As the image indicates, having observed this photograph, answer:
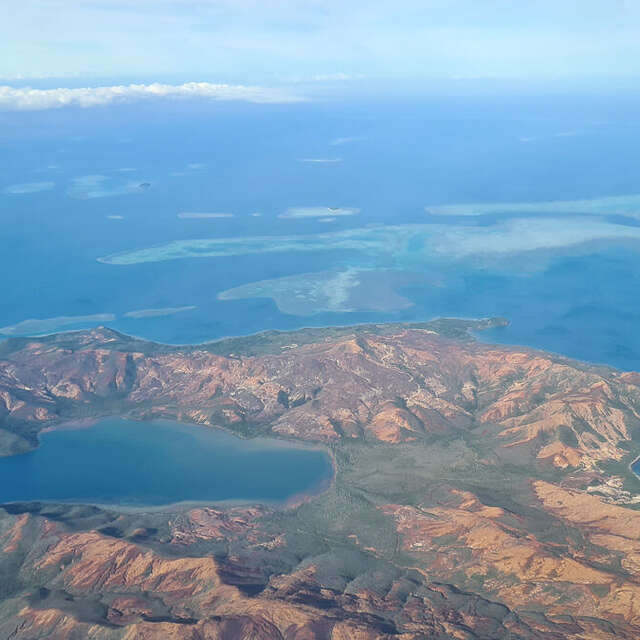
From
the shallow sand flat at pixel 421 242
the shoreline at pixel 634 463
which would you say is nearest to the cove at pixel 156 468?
the shoreline at pixel 634 463

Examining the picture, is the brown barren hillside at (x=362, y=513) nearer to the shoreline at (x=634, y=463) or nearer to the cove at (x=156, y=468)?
the shoreline at (x=634, y=463)

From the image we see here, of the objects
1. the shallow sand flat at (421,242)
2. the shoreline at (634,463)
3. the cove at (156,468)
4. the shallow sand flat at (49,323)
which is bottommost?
the cove at (156,468)

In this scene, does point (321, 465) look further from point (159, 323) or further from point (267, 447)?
point (159, 323)

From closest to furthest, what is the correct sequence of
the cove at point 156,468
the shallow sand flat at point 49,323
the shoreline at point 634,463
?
the shoreline at point 634,463 → the cove at point 156,468 → the shallow sand flat at point 49,323

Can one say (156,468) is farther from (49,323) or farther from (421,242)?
(421,242)

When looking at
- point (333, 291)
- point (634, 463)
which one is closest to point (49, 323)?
point (333, 291)

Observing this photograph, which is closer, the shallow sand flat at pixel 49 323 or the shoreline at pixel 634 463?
the shoreline at pixel 634 463

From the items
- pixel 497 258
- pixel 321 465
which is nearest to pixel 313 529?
pixel 321 465
